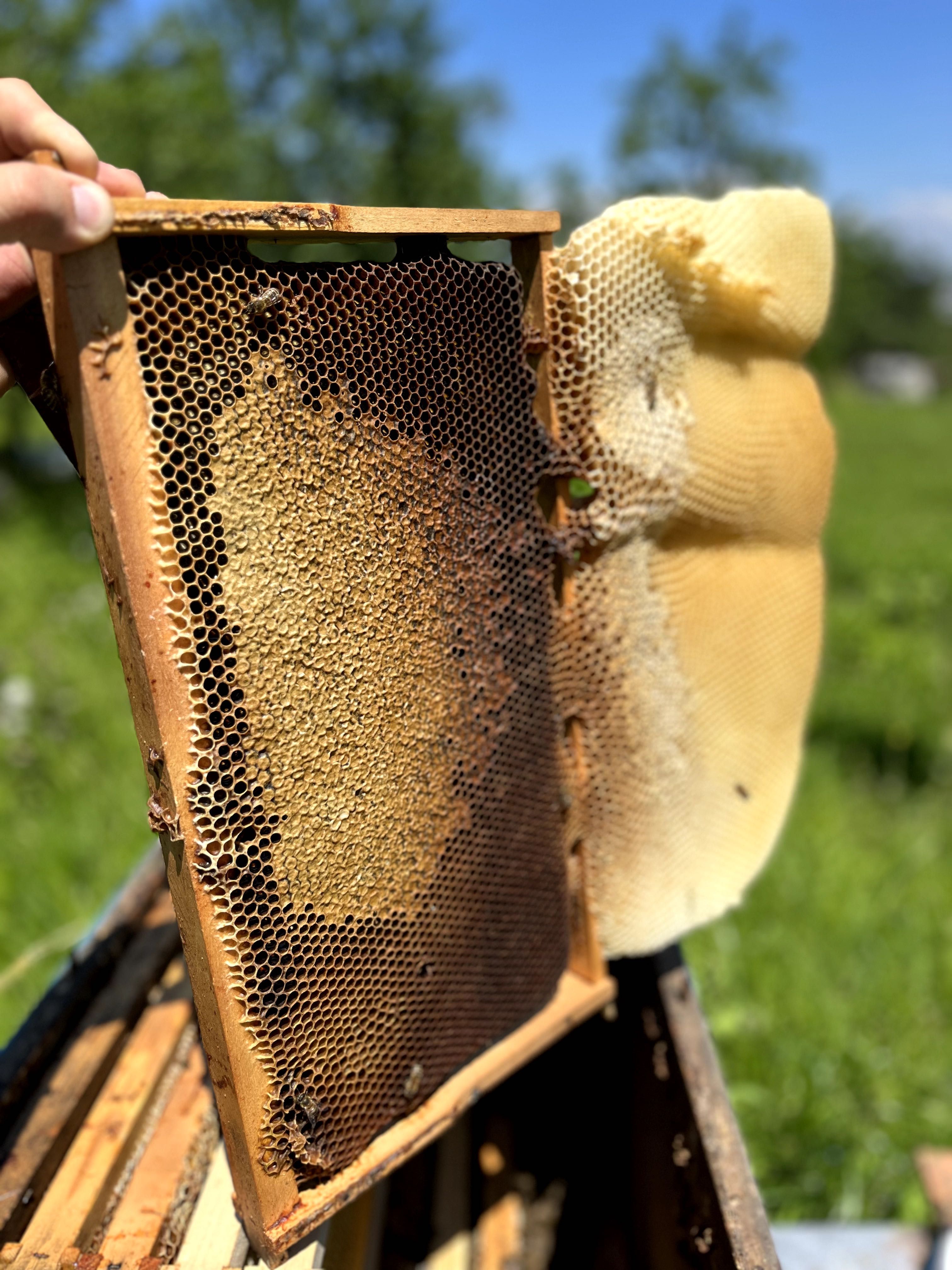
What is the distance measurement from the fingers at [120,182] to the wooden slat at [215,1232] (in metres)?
1.29

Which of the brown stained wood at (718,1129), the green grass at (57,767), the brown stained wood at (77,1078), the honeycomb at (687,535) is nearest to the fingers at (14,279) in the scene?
the honeycomb at (687,535)

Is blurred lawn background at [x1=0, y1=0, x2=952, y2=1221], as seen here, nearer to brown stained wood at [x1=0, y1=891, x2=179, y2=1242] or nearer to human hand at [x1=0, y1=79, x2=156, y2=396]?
brown stained wood at [x1=0, y1=891, x2=179, y2=1242]

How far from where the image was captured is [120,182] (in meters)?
1.02

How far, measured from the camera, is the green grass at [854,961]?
242 cm

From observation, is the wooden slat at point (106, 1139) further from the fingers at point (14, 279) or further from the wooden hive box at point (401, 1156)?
the fingers at point (14, 279)

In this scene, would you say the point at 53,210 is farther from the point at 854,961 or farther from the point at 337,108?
the point at 337,108

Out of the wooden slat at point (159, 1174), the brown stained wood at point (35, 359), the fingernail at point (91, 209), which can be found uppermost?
the fingernail at point (91, 209)

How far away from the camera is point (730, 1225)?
1.25 m

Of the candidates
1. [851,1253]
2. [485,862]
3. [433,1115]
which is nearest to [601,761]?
[485,862]

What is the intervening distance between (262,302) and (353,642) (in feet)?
1.39

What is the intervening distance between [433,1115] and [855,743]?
3.98m

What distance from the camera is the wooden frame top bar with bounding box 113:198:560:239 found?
0.90 meters

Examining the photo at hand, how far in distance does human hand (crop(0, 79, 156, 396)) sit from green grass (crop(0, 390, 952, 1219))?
2257 millimetres

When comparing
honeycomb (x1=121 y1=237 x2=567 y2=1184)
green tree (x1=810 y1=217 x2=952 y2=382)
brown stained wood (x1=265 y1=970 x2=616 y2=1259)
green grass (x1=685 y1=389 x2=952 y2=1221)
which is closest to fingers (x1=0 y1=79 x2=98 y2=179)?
honeycomb (x1=121 y1=237 x2=567 y2=1184)
